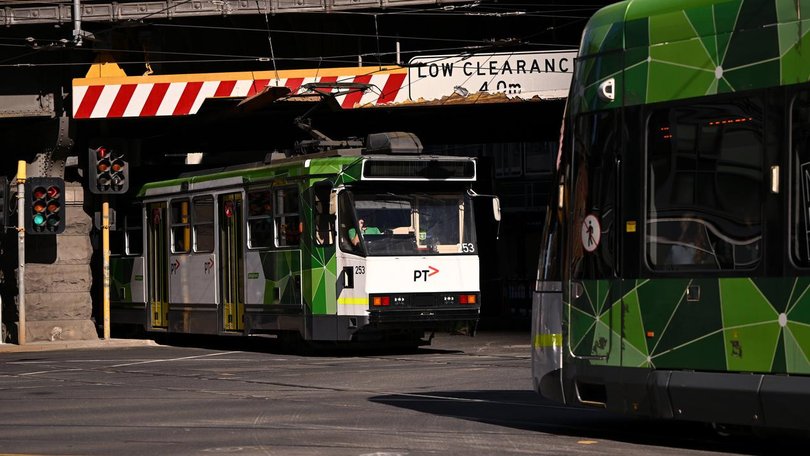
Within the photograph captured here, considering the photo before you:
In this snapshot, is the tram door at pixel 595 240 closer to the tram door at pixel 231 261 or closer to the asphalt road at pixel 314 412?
the asphalt road at pixel 314 412

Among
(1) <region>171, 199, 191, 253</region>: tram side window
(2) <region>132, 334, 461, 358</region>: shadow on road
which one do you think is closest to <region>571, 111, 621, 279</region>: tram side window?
(2) <region>132, 334, 461, 358</region>: shadow on road

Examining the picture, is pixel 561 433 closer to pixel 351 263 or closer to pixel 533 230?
pixel 351 263

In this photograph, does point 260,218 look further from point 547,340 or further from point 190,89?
point 547,340

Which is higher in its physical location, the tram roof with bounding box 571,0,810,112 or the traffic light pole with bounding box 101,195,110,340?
the tram roof with bounding box 571,0,810,112

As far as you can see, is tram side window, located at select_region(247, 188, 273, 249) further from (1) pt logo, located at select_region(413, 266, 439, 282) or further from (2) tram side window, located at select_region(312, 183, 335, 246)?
(1) pt logo, located at select_region(413, 266, 439, 282)

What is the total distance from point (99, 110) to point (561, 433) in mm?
18096

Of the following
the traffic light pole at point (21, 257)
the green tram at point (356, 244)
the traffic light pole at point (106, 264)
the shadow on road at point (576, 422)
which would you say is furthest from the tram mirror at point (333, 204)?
the traffic light pole at point (21, 257)

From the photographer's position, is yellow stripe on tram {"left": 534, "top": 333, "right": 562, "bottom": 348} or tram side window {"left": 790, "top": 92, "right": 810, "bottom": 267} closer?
tram side window {"left": 790, "top": 92, "right": 810, "bottom": 267}

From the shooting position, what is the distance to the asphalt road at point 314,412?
11094mm

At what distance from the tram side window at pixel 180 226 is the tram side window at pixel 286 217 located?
309cm

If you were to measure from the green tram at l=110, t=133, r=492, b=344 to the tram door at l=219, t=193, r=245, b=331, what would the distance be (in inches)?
1.1

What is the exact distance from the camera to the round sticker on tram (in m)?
11.1

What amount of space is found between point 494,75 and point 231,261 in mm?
6490

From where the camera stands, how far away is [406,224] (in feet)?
72.7
